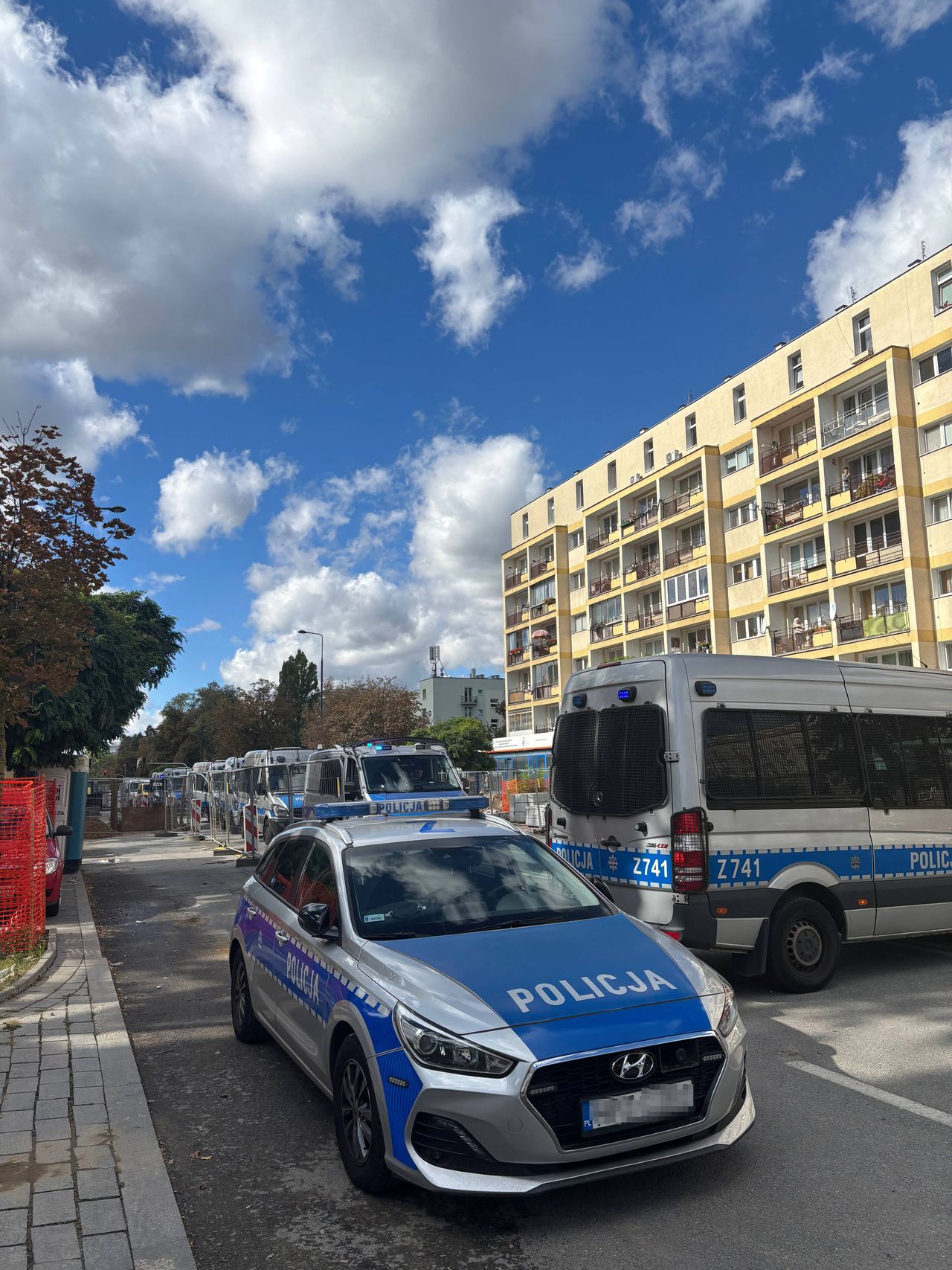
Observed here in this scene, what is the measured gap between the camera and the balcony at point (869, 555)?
3095cm

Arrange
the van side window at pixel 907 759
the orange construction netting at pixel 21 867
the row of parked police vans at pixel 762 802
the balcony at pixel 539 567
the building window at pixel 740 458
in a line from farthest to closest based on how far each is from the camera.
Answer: the balcony at pixel 539 567 → the building window at pixel 740 458 → the orange construction netting at pixel 21 867 → the van side window at pixel 907 759 → the row of parked police vans at pixel 762 802

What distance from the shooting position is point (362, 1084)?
398cm

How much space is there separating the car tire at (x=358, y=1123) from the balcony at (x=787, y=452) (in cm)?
3417

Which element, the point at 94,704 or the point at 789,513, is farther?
the point at 789,513

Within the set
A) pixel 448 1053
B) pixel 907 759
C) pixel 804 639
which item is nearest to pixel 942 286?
pixel 804 639

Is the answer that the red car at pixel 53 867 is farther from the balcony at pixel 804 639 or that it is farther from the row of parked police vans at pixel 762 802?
the balcony at pixel 804 639

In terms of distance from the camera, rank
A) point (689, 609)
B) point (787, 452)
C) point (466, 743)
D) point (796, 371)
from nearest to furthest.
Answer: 1. point (787, 452)
2. point (796, 371)
3. point (689, 609)
4. point (466, 743)

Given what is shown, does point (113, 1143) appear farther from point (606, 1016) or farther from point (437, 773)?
point (437, 773)

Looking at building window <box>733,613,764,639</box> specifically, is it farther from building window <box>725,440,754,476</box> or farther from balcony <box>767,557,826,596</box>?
building window <box>725,440,754,476</box>

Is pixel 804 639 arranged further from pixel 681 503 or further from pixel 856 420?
pixel 681 503

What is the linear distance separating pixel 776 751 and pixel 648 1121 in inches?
165

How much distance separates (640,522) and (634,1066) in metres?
44.7

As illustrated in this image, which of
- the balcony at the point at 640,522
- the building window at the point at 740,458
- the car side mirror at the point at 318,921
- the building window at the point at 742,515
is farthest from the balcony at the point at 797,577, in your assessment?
the car side mirror at the point at 318,921

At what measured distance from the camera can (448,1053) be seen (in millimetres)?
→ 3553
